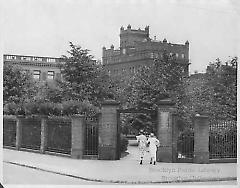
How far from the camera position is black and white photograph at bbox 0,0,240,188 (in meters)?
5.14

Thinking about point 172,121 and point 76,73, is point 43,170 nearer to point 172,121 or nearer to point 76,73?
point 76,73

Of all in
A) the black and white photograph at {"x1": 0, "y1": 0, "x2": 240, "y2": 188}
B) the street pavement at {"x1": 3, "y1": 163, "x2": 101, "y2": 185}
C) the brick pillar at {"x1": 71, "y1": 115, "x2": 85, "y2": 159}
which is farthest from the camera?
the brick pillar at {"x1": 71, "y1": 115, "x2": 85, "y2": 159}

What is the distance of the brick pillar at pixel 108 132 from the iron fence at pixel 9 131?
0.91 m

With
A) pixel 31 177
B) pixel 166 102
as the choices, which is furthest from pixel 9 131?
pixel 166 102

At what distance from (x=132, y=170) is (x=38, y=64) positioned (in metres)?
1.27

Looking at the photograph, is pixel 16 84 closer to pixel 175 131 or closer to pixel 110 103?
pixel 110 103

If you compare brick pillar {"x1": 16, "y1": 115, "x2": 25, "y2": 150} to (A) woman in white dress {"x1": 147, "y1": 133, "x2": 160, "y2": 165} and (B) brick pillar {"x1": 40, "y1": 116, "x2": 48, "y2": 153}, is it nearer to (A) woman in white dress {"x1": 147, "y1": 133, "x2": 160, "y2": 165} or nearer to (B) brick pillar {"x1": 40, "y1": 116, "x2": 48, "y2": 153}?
(B) brick pillar {"x1": 40, "y1": 116, "x2": 48, "y2": 153}

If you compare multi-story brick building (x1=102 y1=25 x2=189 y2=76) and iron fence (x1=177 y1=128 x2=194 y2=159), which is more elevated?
multi-story brick building (x1=102 y1=25 x2=189 y2=76)

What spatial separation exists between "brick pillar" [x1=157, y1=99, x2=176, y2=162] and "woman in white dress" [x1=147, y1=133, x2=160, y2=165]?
63mm

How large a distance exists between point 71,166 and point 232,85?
1657mm

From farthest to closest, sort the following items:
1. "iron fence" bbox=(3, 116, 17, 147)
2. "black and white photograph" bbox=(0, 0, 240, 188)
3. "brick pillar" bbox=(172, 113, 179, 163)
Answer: "brick pillar" bbox=(172, 113, 179, 163)
"iron fence" bbox=(3, 116, 17, 147)
"black and white photograph" bbox=(0, 0, 240, 188)

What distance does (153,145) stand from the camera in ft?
18.7

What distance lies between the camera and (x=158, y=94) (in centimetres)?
577

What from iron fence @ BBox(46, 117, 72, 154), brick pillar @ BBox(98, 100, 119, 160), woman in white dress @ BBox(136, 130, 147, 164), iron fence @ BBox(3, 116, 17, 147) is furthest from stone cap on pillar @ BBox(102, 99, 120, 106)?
iron fence @ BBox(3, 116, 17, 147)
